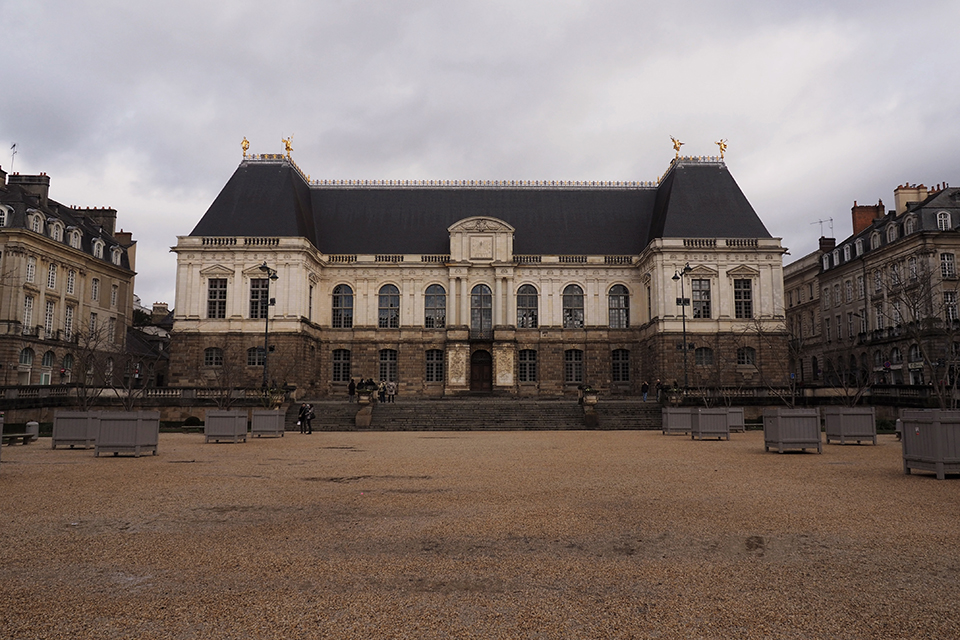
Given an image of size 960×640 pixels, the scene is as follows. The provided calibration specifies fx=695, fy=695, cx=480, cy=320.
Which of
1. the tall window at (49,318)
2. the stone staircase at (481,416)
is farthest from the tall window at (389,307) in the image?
the tall window at (49,318)

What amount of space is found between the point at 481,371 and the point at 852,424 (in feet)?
91.6

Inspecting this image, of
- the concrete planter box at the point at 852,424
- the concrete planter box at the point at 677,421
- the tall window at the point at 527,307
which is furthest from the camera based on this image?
the tall window at the point at 527,307

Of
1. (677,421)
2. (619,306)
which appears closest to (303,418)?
(677,421)

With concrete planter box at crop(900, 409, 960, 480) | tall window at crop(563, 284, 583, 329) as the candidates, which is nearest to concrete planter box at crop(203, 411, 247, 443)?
concrete planter box at crop(900, 409, 960, 480)

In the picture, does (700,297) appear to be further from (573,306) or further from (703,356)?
(573,306)

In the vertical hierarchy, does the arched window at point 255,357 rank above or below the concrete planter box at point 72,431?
above

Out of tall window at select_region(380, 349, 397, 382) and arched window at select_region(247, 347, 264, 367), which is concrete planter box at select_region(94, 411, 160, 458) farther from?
tall window at select_region(380, 349, 397, 382)

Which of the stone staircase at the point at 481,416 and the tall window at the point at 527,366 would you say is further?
the tall window at the point at 527,366

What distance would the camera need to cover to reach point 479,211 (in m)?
49.5

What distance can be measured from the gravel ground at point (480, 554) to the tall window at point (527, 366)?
32341 millimetres

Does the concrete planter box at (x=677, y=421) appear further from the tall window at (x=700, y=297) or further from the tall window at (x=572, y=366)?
the tall window at (x=572, y=366)

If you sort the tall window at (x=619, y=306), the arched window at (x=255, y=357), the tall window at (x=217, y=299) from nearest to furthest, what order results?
the arched window at (x=255, y=357)
the tall window at (x=217, y=299)
the tall window at (x=619, y=306)

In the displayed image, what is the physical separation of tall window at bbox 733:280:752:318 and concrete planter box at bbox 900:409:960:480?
104 ft

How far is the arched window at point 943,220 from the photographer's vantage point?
43969mm
